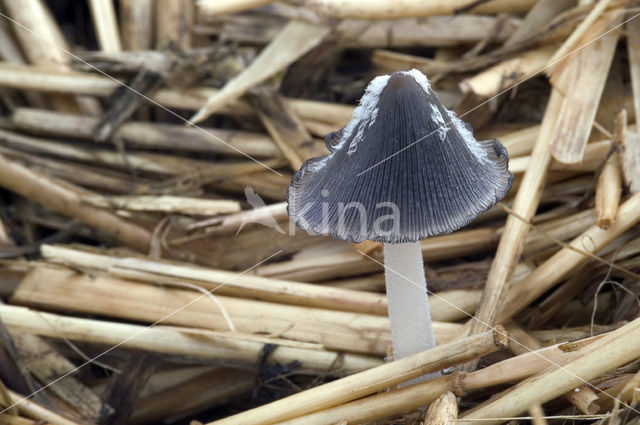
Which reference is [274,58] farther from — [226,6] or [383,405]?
[383,405]

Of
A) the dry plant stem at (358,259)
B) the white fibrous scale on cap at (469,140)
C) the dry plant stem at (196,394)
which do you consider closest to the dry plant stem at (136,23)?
the dry plant stem at (358,259)

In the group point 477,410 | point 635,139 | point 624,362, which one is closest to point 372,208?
point 477,410

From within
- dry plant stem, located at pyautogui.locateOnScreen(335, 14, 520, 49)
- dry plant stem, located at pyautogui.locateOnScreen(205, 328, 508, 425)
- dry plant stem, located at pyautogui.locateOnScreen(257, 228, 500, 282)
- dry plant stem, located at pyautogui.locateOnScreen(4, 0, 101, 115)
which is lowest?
dry plant stem, located at pyautogui.locateOnScreen(205, 328, 508, 425)

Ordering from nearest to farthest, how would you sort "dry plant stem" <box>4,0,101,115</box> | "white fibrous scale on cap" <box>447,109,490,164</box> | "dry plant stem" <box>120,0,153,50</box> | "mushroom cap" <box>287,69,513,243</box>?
"mushroom cap" <box>287,69,513,243</box>
"white fibrous scale on cap" <box>447,109,490,164</box>
"dry plant stem" <box>4,0,101,115</box>
"dry plant stem" <box>120,0,153,50</box>

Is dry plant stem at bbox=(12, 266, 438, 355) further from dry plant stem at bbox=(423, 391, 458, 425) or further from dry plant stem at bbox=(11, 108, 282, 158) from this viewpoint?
dry plant stem at bbox=(11, 108, 282, 158)

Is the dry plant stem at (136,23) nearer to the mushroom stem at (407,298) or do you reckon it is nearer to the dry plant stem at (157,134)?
the dry plant stem at (157,134)

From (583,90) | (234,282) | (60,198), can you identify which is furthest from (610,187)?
(60,198)

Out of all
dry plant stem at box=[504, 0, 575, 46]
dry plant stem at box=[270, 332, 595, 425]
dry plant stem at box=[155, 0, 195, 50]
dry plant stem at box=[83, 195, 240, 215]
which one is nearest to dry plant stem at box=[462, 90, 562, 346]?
dry plant stem at box=[270, 332, 595, 425]

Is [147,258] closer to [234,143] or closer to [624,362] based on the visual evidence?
[234,143]
